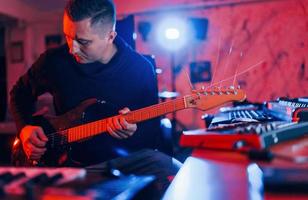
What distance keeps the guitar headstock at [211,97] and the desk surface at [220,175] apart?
1.74ft

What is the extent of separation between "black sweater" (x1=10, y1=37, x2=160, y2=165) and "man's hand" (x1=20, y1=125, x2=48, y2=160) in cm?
20

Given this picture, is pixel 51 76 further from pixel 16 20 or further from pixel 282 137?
pixel 16 20

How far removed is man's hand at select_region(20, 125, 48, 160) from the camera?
146 centimetres

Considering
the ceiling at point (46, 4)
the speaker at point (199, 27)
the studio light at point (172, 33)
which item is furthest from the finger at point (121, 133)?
the ceiling at point (46, 4)

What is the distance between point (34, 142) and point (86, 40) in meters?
0.56

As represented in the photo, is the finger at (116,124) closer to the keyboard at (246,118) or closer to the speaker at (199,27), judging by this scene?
the keyboard at (246,118)

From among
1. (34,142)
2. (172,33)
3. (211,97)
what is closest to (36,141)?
(34,142)

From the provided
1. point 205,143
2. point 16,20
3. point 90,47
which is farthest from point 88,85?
point 16,20

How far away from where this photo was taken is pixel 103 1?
1692 mm

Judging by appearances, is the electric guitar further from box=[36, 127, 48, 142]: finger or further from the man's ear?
the man's ear

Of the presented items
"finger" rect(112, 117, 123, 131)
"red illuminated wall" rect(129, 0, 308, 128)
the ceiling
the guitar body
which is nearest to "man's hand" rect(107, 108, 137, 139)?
"finger" rect(112, 117, 123, 131)

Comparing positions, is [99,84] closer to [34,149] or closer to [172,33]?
[34,149]

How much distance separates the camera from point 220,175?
23.2 inches

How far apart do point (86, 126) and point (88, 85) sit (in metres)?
0.27
